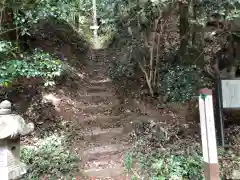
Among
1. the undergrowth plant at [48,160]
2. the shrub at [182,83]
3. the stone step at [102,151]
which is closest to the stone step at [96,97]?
the shrub at [182,83]

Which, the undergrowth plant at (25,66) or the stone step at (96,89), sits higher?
the undergrowth plant at (25,66)

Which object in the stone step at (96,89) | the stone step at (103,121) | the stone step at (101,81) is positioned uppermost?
the stone step at (101,81)

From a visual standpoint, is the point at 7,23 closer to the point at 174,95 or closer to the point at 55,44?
the point at 55,44

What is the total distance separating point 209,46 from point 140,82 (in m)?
2.13

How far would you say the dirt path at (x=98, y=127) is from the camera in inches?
189

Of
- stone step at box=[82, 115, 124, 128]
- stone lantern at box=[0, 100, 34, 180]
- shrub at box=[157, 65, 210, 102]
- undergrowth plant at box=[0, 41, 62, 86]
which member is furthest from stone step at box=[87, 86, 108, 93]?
stone lantern at box=[0, 100, 34, 180]

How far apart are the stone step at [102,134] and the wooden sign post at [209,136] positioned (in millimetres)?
2471


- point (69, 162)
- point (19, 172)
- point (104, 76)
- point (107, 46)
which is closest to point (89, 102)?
point (104, 76)

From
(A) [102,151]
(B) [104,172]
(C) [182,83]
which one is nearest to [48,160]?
(B) [104,172]

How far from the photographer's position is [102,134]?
5.73m

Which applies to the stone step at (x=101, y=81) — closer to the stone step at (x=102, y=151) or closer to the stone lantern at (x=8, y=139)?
the stone step at (x=102, y=151)

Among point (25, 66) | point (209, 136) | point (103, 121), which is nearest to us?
point (209, 136)

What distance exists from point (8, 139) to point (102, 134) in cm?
305

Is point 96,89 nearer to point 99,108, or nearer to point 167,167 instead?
point 99,108
